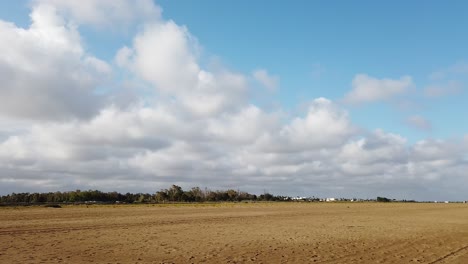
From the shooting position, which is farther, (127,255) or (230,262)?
(127,255)

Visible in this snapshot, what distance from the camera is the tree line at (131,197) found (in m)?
128

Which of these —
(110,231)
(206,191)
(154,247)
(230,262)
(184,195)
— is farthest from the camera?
(206,191)

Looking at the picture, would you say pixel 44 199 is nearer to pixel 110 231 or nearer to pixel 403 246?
pixel 110 231

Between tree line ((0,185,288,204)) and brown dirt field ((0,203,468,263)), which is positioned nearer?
brown dirt field ((0,203,468,263))

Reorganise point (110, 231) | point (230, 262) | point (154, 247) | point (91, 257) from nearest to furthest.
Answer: point (230, 262), point (91, 257), point (154, 247), point (110, 231)

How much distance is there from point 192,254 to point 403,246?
1171cm

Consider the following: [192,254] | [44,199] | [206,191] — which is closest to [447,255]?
[192,254]

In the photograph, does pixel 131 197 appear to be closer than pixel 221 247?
No

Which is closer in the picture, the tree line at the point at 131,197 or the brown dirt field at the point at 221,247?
the brown dirt field at the point at 221,247

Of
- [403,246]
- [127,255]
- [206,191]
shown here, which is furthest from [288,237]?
[206,191]

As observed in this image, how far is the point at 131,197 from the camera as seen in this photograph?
155500 mm

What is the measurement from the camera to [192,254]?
20719 millimetres

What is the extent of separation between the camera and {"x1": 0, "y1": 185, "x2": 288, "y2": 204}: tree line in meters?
128

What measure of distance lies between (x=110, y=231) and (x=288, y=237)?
498 inches
